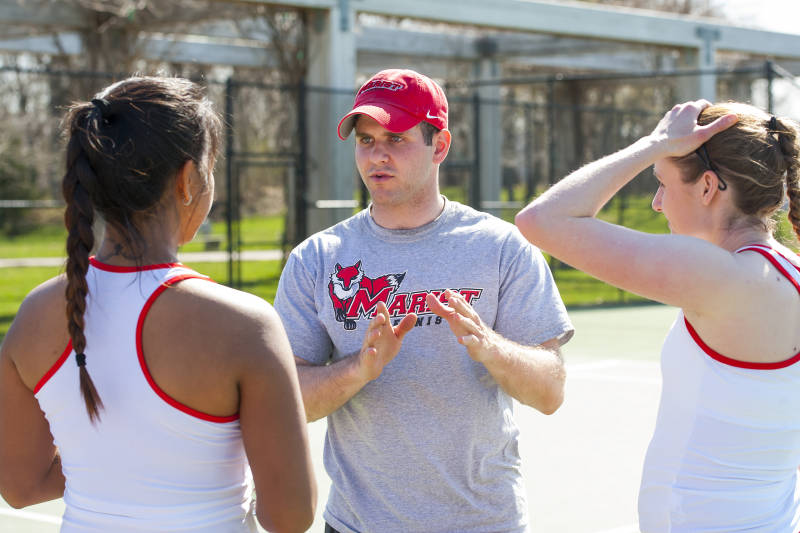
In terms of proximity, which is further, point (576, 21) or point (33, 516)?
point (576, 21)

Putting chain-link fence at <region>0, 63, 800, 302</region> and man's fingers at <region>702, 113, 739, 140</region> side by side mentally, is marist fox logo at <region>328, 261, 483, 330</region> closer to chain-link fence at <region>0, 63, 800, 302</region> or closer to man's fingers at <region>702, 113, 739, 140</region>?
Result: man's fingers at <region>702, 113, 739, 140</region>

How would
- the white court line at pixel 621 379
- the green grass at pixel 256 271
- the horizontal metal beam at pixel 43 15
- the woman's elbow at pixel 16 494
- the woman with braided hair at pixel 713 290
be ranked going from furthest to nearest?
the horizontal metal beam at pixel 43 15, the green grass at pixel 256 271, the white court line at pixel 621 379, the woman with braided hair at pixel 713 290, the woman's elbow at pixel 16 494

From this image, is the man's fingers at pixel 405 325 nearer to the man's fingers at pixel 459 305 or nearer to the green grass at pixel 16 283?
the man's fingers at pixel 459 305

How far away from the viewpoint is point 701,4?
27.5m

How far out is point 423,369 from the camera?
277 cm

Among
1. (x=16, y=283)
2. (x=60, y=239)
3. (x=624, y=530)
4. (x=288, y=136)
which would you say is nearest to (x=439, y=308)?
(x=624, y=530)

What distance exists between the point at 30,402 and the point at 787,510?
1767 millimetres

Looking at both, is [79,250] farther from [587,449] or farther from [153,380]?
[587,449]

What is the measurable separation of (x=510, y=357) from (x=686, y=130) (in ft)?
2.36

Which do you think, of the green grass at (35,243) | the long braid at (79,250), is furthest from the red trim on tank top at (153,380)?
the green grass at (35,243)

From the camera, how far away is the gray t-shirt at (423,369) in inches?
107

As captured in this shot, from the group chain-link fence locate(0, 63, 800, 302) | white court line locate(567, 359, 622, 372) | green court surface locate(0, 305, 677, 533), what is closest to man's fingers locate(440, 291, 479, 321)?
green court surface locate(0, 305, 677, 533)

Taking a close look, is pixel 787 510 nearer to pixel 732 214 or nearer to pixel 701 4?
pixel 732 214

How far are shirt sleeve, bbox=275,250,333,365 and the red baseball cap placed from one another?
1.41ft
